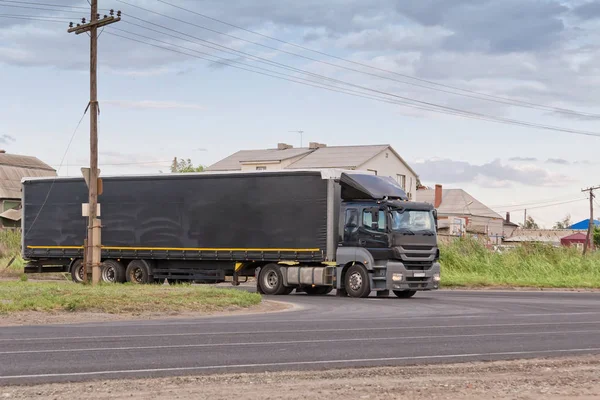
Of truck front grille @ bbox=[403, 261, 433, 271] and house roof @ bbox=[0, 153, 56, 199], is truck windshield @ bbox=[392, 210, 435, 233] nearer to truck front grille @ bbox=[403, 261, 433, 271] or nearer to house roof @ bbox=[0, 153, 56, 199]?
truck front grille @ bbox=[403, 261, 433, 271]

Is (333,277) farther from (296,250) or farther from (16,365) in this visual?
(16,365)

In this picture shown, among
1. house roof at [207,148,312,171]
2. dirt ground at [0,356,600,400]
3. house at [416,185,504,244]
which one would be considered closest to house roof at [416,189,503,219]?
house at [416,185,504,244]

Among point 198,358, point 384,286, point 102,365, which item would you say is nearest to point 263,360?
point 198,358

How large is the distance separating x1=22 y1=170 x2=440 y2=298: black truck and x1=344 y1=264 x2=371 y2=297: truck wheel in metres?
0.03

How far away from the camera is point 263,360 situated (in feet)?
45.0

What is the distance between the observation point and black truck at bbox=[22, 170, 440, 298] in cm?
3039

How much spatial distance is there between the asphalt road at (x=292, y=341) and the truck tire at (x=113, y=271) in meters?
11.5

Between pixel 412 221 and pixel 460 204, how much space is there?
98016 mm

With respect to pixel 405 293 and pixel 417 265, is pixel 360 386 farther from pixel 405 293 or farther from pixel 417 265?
pixel 405 293

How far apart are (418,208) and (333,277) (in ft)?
10.8

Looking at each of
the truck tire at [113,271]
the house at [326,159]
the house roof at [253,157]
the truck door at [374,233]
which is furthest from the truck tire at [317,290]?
the house roof at [253,157]

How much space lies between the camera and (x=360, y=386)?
11.3 m

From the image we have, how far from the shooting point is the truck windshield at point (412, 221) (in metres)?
30.1

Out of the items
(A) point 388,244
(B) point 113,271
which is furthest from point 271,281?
(B) point 113,271
